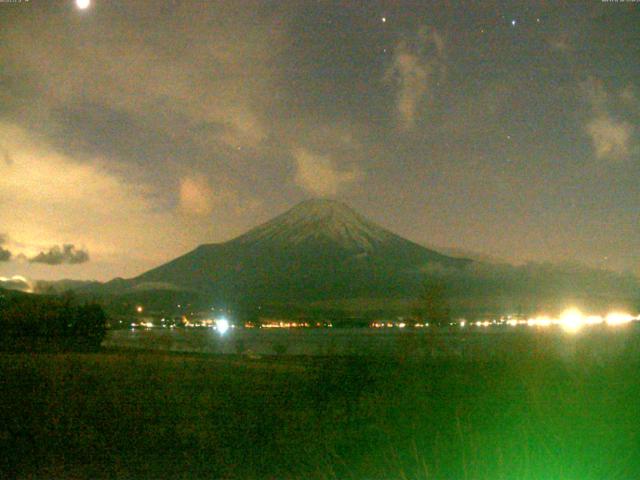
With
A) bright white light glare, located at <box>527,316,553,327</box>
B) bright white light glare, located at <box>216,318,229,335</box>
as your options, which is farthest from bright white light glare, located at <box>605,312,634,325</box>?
bright white light glare, located at <box>216,318,229,335</box>

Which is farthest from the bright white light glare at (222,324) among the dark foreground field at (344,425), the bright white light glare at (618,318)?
the dark foreground field at (344,425)

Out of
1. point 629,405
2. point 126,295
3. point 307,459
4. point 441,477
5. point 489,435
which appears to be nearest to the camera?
point 441,477

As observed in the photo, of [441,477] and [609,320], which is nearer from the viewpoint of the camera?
[441,477]

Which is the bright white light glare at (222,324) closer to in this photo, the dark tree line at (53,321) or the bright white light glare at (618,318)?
the dark tree line at (53,321)

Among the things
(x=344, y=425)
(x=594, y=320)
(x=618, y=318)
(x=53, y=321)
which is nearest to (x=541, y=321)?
(x=594, y=320)

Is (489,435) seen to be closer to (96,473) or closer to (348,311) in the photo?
(96,473)

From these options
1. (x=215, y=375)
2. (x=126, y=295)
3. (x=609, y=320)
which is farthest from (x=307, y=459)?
(x=126, y=295)

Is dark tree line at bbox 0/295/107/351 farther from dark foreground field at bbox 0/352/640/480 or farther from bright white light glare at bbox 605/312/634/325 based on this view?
bright white light glare at bbox 605/312/634/325
